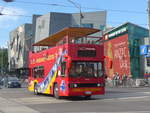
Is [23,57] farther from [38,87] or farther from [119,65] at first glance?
[38,87]

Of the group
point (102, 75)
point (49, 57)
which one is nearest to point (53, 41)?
point (49, 57)

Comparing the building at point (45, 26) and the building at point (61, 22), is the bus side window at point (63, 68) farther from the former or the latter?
the building at point (61, 22)

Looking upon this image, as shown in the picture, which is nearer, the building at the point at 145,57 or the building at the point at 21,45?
the building at the point at 145,57

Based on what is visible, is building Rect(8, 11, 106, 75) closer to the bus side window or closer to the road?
the bus side window

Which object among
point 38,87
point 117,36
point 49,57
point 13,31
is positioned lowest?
point 38,87

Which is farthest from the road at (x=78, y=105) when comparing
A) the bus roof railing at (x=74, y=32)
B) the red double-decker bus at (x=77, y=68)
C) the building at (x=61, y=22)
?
the building at (x=61, y=22)

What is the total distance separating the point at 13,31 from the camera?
317 ft

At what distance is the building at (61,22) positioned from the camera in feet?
225


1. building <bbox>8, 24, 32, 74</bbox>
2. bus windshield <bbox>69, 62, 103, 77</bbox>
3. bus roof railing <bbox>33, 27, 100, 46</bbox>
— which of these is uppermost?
building <bbox>8, 24, 32, 74</bbox>

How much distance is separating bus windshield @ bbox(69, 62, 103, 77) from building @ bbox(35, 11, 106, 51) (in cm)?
4745

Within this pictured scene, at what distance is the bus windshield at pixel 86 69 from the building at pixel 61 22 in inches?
1868

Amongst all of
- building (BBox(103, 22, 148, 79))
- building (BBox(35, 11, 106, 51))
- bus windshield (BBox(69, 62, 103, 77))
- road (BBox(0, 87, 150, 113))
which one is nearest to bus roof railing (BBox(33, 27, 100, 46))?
bus windshield (BBox(69, 62, 103, 77))

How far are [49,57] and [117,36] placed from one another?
83.7 ft

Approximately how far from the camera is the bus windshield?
1950 cm
